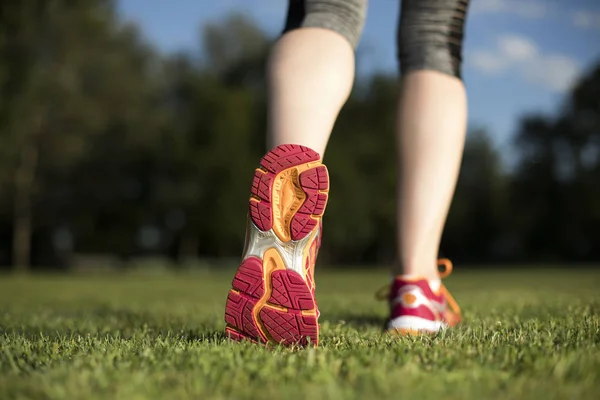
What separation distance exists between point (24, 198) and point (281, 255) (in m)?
25.9

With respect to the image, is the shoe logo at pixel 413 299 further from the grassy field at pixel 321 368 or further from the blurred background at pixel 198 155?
the blurred background at pixel 198 155

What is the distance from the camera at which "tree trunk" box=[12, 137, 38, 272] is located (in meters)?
24.2

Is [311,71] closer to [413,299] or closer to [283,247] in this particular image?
[283,247]

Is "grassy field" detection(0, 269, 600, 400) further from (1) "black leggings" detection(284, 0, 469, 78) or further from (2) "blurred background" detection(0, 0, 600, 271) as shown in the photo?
(2) "blurred background" detection(0, 0, 600, 271)

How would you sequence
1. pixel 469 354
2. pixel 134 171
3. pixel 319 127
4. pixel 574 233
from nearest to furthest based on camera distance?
1. pixel 469 354
2. pixel 319 127
3. pixel 134 171
4. pixel 574 233

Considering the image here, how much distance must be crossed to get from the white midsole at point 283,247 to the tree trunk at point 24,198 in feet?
80.3

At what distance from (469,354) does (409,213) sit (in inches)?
34.2

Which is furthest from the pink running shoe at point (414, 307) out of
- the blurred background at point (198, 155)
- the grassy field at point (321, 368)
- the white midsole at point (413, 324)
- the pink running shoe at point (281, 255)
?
the blurred background at point (198, 155)

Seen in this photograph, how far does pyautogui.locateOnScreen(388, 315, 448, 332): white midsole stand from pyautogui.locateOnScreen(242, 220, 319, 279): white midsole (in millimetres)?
647

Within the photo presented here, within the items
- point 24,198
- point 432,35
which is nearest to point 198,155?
point 24,198

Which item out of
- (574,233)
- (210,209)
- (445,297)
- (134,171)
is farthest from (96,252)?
(445,297)

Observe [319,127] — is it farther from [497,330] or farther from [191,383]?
[191,383]

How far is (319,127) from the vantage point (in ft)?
6.02

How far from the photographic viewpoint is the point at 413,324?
2086 mm
